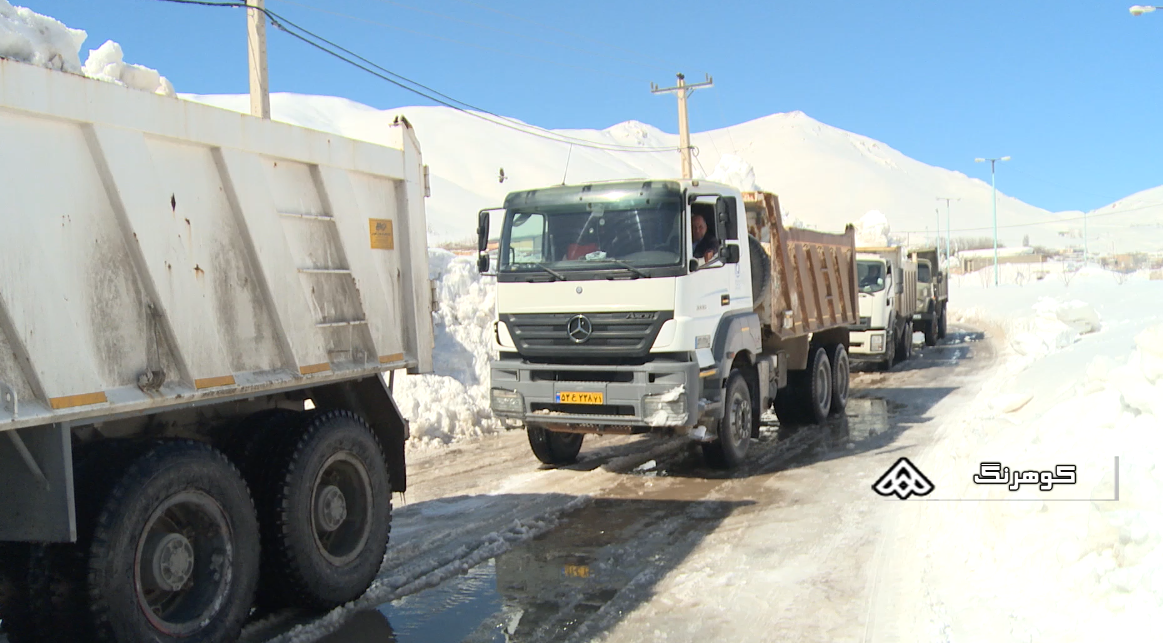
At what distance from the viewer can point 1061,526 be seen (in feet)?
17.4

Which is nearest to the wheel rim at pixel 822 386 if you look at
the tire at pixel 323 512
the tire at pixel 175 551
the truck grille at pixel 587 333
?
the truck grille at pixel 587 333

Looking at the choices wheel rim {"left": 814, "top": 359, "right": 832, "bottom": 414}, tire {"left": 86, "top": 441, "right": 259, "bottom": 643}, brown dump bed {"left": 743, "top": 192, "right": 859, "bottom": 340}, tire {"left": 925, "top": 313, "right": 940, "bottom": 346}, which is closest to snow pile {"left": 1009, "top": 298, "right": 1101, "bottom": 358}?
tire {"left": 925, "top": 313, "right": 940, "bottom": 346}

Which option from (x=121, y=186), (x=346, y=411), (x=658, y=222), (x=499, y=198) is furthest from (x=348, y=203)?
(x=499, y=198)

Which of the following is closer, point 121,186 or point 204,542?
point 121,186

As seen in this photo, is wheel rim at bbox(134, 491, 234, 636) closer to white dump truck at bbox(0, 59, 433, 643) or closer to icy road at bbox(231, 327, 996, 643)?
white dump truck at bbox(0, 59, 433, 643)

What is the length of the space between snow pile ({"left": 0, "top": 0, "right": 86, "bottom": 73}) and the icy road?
21.7 feet

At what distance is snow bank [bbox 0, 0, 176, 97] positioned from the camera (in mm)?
9320

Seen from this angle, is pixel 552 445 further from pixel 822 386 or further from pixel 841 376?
pixel 841 376

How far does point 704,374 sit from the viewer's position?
856 centimetres

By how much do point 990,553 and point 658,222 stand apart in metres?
4.09

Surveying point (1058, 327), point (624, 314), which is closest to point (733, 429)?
point (624, 314)

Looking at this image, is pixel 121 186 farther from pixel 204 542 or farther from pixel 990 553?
pixel 990 553

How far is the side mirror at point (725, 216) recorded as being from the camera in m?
8.51

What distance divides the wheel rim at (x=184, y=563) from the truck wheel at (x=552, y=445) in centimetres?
489
